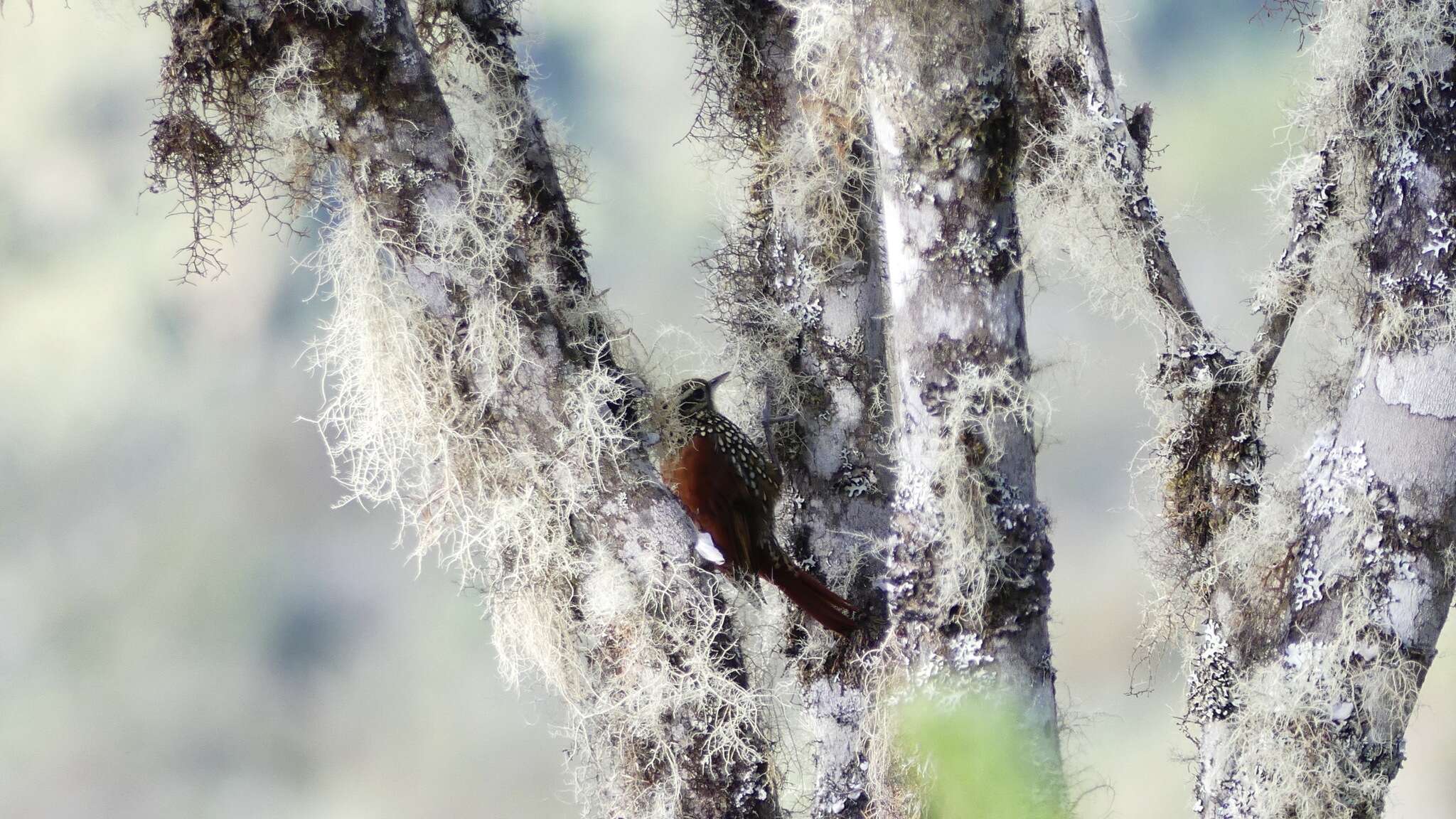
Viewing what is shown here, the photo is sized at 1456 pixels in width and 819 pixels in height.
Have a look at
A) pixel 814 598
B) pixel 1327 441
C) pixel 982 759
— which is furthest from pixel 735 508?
pixel 982 759

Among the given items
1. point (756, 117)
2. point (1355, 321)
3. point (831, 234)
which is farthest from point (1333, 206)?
point (756, 117)

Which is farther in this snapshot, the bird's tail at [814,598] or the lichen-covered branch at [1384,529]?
the bird's tail at [814,598]

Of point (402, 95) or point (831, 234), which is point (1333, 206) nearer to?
point (831, 234)

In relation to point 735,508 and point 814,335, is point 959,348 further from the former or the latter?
point 814,335

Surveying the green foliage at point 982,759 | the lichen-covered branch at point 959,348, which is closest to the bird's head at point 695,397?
the lichen-covered branch at point 959,348

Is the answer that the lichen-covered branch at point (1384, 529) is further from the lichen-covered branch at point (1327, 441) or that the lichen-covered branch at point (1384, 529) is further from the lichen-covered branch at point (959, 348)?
the lichen-covered branch at point (959, 348)

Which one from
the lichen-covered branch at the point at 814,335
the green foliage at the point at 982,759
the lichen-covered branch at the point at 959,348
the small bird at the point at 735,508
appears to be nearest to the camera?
the green foliage at the point at 982,759

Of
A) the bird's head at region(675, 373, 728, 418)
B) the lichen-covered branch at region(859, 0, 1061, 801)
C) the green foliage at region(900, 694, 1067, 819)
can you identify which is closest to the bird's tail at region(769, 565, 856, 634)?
the lichen-covered branch at region(859, 0, 1061, 801)
